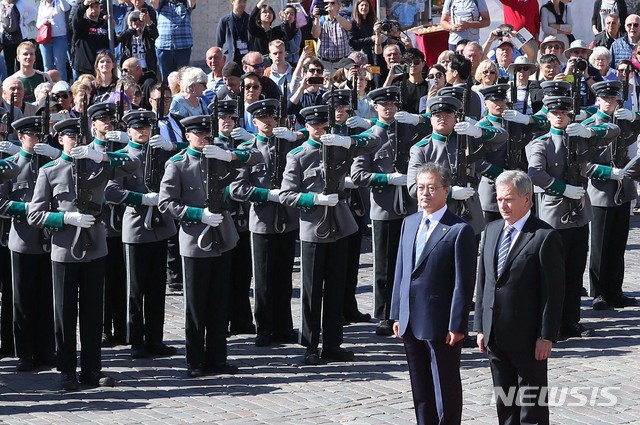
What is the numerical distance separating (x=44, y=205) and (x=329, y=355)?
2.47 meters

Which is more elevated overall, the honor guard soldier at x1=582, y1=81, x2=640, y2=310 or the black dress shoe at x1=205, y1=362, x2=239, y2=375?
the honor guard soldier at x1=582, y1=81, x2=640, y2=310

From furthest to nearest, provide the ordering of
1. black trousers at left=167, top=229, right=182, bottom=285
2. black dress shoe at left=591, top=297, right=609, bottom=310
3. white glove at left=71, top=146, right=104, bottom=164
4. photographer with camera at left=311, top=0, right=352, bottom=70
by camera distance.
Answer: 1. photographer with camera at left=311, top=0, right=352, bottom=70
2. black trousers at left=167, top=229, right=182, bottom=285
3. black dress shoe at left=591, top=297, right=609, bottom=310
4. white glove at left=71, top=146, right=104, bottom=164

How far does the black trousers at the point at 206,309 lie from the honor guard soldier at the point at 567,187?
110 inches

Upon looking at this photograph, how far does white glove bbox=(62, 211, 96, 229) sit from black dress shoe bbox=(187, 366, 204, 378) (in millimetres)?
1330

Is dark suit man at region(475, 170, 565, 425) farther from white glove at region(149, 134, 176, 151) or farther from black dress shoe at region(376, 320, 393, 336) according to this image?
white glove at region(149, 134, 176, 151)

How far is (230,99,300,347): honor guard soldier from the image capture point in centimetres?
1120

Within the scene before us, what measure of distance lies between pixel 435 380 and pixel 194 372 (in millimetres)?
2798

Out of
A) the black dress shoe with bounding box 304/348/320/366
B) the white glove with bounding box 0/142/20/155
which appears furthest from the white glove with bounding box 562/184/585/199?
the white glove with bounding box 0/142/20/155

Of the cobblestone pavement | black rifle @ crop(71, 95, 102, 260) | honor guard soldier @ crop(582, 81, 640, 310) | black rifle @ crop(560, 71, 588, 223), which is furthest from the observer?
honor guard soldier @ crop(582, 81, 640, 310)

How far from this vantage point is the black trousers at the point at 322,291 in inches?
420

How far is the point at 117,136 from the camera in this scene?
10727 millimetres

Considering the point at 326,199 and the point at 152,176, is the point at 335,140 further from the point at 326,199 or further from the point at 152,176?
the point at 152,176

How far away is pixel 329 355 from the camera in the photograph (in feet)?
35.0

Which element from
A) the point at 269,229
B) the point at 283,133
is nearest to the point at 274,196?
the point at 269,229
